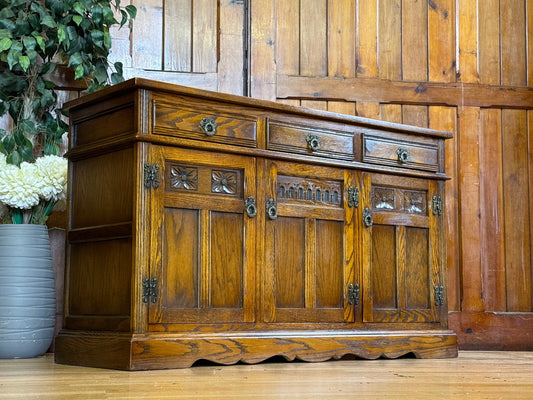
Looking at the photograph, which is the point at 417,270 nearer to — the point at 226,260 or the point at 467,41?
the point at 226,260

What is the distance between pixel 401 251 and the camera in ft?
10.8

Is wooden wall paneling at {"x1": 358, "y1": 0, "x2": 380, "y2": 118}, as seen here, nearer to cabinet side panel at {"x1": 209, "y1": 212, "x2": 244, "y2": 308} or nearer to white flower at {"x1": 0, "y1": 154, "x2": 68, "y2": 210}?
cabinet side panel at {"x1": 209, "y1": 212, "x2": 244, "y2": 308}

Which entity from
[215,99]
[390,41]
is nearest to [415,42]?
[390,41]

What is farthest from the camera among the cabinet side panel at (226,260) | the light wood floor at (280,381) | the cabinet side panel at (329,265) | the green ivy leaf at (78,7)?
the green ivy leaf at (78,7)

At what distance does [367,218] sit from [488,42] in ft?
4.91

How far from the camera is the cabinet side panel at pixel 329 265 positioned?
120 inches

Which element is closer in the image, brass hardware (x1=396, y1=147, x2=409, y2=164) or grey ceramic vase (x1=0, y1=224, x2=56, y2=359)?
grey ceramic vase (x1=0, y1=224, x2=56, y2=359)

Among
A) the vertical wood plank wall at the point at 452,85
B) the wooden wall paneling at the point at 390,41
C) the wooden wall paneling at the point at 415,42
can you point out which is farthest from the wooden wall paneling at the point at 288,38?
the wooden wall paneling at the point at 415,42

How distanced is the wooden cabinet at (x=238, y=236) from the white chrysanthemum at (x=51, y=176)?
0.13 metres

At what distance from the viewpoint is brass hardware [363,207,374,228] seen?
3.20 metres

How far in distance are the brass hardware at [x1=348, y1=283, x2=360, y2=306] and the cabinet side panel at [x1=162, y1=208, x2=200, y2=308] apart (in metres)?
0.69

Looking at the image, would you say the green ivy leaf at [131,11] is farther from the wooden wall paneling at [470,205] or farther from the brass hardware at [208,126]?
the wooden wall paneling at [470,205]

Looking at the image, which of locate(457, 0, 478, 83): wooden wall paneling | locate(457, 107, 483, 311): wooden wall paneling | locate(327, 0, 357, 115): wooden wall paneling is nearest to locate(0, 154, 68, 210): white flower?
locate(327, 0, 357, 115): wooden wall paneling

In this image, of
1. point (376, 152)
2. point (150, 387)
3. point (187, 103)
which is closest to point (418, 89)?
point (376, 152)
